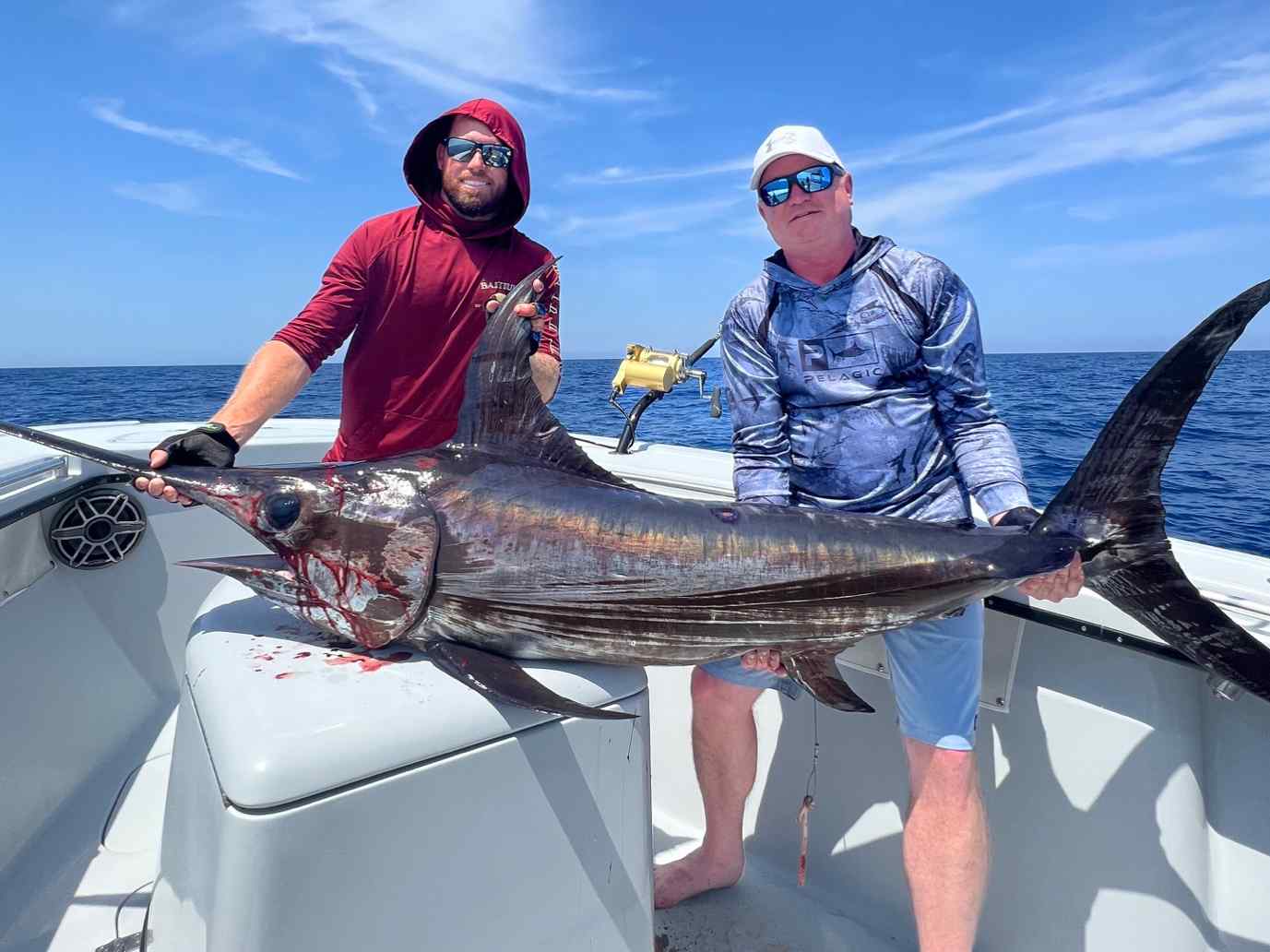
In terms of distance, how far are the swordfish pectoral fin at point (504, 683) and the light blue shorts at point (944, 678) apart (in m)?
0.64

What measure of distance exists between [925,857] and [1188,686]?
839 millimetres

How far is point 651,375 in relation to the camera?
159 inches

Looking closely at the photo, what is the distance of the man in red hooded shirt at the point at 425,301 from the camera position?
8.17ft

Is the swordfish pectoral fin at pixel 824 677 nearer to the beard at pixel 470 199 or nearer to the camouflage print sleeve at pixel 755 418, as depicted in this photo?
the camouflage print sleeve at pixel 755 418

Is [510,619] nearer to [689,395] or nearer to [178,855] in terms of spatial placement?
[178,855]

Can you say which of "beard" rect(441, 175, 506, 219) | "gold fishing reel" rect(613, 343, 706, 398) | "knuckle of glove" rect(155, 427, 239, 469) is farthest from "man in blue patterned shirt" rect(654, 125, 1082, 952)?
"gold fishing reel" rect(613, 343, 706, 398)

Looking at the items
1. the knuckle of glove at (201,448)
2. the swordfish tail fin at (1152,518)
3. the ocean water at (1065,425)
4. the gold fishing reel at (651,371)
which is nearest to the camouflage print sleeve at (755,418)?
the ocean water at (1065,425)

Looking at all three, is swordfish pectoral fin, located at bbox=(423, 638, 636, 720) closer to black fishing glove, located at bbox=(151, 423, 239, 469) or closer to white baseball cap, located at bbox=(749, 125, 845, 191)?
black fishing glove, located at bbox=(151, 423, 239, 469)

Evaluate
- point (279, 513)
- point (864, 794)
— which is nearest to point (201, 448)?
point (279, 513)

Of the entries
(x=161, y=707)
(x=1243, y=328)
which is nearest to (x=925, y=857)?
(x=1243, y=328)

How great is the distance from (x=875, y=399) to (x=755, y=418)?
33 cm

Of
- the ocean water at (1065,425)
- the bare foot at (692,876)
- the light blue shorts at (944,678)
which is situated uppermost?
the light blue shorts at (944,678)

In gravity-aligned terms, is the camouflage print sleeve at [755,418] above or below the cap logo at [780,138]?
below

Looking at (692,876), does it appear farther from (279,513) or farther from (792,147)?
(792,147)
